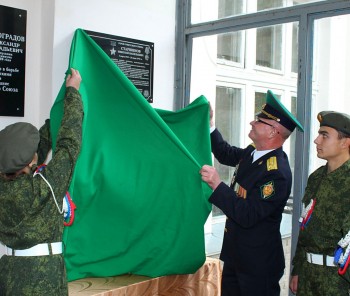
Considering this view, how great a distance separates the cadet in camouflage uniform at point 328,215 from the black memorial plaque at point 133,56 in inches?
52.4

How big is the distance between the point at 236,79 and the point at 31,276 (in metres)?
2.01

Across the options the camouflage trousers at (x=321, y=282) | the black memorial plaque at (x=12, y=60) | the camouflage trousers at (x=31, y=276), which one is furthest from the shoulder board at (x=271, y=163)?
the black memorial plaque at (x=12, y=60)

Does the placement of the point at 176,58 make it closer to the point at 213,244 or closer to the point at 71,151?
the point at 213,244

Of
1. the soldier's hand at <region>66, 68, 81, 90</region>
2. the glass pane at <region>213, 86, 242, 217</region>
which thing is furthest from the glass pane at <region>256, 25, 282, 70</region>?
the soldier's hand at <region>66, 68, 81, 90</region>

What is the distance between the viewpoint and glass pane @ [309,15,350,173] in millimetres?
2451

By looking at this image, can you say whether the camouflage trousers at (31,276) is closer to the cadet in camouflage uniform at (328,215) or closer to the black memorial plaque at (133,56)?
the cadet in camouflage uniform at (328,215)

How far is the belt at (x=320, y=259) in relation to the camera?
6.46 ft

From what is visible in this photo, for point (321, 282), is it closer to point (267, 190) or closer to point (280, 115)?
point (267, 190)

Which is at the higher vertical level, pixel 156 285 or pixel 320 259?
pixel 320 259

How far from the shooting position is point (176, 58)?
3.30 metres

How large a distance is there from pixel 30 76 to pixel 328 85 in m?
1.67

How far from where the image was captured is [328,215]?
1973 millimetres

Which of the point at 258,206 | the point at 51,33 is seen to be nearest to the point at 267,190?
the point at 258,206

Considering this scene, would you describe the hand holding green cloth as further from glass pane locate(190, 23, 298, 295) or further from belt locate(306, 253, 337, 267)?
glass pane locate(190, 23, 298, 295)
